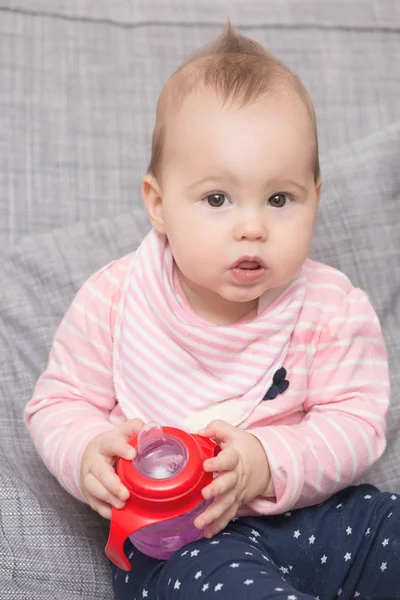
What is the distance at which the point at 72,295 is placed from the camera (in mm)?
1431

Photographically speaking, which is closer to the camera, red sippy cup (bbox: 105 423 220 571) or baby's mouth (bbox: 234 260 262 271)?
red sippy cup (bbox: 105 423 220 571)

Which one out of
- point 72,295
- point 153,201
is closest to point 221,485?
point 153,201

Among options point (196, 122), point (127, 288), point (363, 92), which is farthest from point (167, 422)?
point (363, 92)

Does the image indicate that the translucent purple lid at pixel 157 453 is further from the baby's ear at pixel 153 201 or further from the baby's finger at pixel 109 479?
the baby's ear at pixel 153 201

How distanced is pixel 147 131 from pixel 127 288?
0.66 m

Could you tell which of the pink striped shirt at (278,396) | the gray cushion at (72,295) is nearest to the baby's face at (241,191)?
the pink striped shirt at (278,396)

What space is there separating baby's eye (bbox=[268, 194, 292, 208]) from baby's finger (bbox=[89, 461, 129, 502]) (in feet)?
1.10

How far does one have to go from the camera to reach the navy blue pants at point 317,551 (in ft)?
3.30

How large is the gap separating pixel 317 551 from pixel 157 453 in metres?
0.25

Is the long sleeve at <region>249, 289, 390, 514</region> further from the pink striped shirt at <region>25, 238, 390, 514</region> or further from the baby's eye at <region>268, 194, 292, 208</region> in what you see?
the baby's eye at <region>268, 194, 292, 208</region>

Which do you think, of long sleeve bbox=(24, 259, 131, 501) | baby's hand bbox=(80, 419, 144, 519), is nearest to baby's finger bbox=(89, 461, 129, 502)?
baby's hand bbox=(80, 419, 144, 519)

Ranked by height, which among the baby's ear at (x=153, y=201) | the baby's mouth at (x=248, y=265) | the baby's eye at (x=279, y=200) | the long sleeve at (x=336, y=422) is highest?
the baby's eye at (x=279, y=200)

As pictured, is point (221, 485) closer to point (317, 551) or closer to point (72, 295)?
point (317, 551)

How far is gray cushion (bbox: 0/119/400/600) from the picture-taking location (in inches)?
43.5
